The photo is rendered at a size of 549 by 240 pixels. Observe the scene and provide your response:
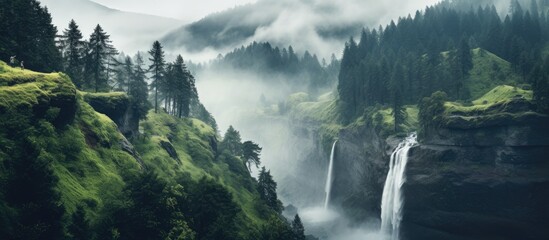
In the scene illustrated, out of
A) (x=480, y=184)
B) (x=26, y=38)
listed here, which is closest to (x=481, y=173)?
(x=480, y=184)

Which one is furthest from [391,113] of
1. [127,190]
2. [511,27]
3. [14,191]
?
[14,191]

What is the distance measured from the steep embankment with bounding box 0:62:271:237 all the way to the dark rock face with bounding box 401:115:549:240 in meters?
36.1

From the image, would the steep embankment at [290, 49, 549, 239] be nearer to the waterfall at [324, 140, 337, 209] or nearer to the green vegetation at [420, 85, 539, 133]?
the green vegetation at [420, 85, 539, 133]

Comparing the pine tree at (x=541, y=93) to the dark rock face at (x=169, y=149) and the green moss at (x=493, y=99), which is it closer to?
the green moss at (x=493, y=99)

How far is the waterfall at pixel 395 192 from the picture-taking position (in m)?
99.1

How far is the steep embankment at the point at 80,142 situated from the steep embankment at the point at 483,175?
121 feet

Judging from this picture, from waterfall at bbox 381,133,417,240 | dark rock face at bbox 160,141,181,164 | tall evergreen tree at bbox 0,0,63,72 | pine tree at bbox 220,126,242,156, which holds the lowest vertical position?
waterfall at bbox 381,133,417,240

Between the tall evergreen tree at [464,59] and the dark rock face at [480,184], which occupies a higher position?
the tall evergreen tree at [464,59]

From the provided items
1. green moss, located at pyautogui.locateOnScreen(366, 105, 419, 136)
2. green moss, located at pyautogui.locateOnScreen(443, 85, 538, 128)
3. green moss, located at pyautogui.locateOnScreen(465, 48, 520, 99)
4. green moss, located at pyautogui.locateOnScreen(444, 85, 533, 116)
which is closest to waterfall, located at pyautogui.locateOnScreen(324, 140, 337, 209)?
green moss, located at pyautogui.locateOnScreen(366, 105, 419, 136)

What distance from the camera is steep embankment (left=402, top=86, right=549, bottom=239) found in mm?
81875

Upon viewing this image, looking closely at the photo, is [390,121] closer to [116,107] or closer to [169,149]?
[169,149]

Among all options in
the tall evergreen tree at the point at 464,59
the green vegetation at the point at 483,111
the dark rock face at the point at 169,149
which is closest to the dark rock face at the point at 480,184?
the green vegetation at the point at 483,111

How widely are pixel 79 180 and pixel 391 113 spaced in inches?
3728

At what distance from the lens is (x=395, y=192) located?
333 ft
